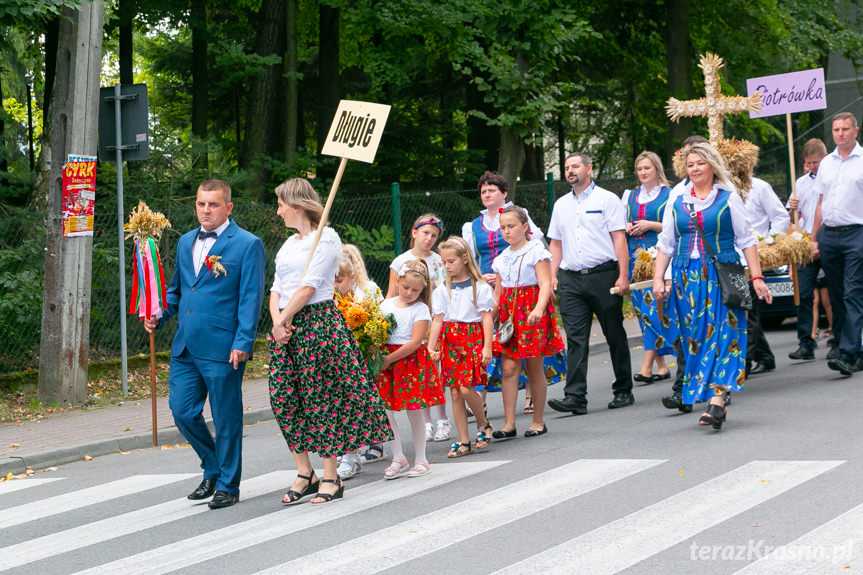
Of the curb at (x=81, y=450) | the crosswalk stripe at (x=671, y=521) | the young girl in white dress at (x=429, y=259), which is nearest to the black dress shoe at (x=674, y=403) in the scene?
the young girl in white dress at (x=429, y=259)

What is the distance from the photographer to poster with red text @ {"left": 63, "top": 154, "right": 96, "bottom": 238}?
12289 mm

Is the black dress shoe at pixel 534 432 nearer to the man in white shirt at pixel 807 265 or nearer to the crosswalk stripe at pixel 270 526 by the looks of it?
the crosswalk stripe at pixel 270 526

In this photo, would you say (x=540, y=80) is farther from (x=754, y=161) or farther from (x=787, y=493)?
(x=787, y=493)

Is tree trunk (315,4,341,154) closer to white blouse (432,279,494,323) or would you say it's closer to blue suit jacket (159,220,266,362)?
white blouse (432,279,494,323)

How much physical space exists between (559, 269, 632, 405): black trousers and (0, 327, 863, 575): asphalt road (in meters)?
0.65

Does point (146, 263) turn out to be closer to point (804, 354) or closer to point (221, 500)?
point (221, 500)

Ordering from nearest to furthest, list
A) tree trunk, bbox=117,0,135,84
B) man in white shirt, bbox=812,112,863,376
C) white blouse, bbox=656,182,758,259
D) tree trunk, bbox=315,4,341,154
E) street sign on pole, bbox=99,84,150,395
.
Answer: white blouse, bbox=656,182,758,259, man in white shirt, bbox=812,112,863,376, street sign on pole, bbox=99,84,150,395, tree trunk, bbox=117,0,135,84, tree trunk, bbox=315,4,341,154

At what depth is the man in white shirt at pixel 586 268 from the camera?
10.0 meters

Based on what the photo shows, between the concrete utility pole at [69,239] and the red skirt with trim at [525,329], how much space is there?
5.41 metres

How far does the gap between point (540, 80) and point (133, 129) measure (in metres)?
8.42

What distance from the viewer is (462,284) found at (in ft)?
28.7

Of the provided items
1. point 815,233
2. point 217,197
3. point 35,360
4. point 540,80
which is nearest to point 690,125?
point 540,80

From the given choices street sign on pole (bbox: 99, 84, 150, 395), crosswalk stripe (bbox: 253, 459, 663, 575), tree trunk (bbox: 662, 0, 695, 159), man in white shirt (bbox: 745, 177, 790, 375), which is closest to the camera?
crosswalk stripe (bbox: 253, 459, 663, 575)

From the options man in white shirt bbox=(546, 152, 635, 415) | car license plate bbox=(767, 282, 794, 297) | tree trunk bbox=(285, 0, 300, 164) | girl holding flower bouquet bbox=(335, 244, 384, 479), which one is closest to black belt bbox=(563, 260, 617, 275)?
man in white shirt bbox=(546, 152, 635, 415)
